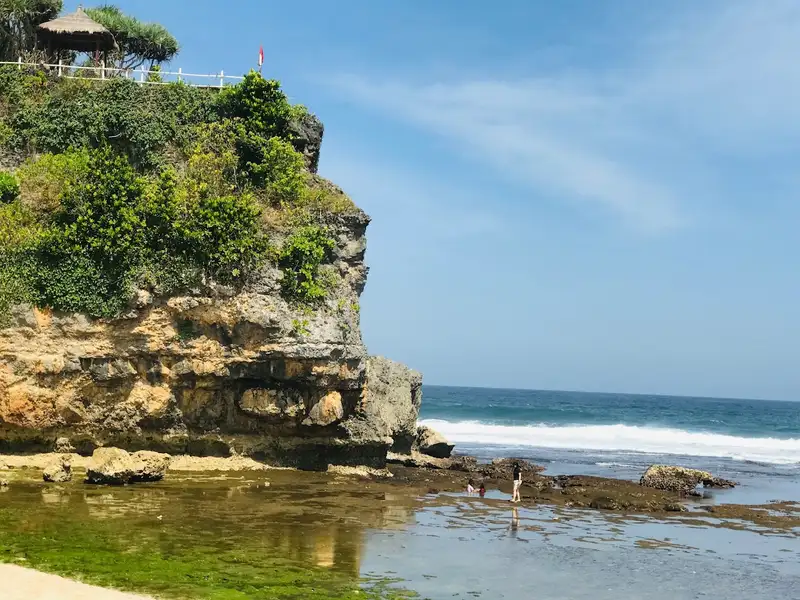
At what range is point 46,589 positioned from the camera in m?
10.0

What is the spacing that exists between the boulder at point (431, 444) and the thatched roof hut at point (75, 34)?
794 inches

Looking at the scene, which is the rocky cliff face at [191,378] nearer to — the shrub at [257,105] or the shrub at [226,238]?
the shrub at [226,238]

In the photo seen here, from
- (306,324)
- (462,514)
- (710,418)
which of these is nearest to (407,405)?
(306,324)

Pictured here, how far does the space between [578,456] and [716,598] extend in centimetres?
2880

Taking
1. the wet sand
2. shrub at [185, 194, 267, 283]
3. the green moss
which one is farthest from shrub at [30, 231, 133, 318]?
the wet sand

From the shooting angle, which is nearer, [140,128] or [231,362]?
[231,362]

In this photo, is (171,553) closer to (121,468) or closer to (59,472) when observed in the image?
(121,468)

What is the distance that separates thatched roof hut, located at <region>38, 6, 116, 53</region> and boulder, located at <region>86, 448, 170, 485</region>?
18.2 m

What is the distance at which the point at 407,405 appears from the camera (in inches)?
1075

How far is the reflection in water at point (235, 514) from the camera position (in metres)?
13.5

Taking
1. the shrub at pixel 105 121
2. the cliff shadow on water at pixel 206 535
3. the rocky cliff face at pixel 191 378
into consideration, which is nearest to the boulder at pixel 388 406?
the rocky cliff face at pixel 191 378

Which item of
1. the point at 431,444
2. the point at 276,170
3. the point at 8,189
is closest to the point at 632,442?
the point at 431,444

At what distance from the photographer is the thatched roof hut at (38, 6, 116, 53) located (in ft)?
99.3

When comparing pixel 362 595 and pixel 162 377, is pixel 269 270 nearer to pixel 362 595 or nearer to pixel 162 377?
pixel 162 377
